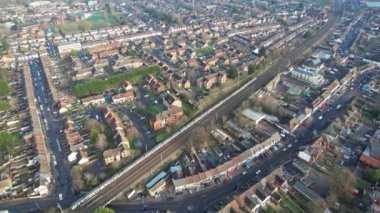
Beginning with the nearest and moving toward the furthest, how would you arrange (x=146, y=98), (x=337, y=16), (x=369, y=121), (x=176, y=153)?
(x=176, y=153) → (x=369, y=121) → (x=146, y=98) → (x=337, y=16)

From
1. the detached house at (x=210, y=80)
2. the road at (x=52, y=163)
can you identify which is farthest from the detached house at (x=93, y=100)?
the detached house at (x=210, y=80)

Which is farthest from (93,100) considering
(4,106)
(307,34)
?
(307,34)

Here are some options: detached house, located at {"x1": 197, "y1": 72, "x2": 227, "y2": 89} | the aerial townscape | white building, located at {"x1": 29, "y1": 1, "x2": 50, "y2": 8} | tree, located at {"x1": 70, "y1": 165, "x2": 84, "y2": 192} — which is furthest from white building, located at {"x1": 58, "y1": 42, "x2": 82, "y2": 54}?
white building, located at {"x1": 29, "y1": 1, "x2": 50, "y2": 8}

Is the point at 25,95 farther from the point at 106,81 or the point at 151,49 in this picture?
the point at 151,49

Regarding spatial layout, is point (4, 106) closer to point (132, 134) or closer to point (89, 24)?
point (132, 134)

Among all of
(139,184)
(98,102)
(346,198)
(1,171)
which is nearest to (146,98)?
(98,102)

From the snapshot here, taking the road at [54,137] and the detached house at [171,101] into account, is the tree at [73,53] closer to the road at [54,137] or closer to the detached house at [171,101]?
the road at [54,137]
